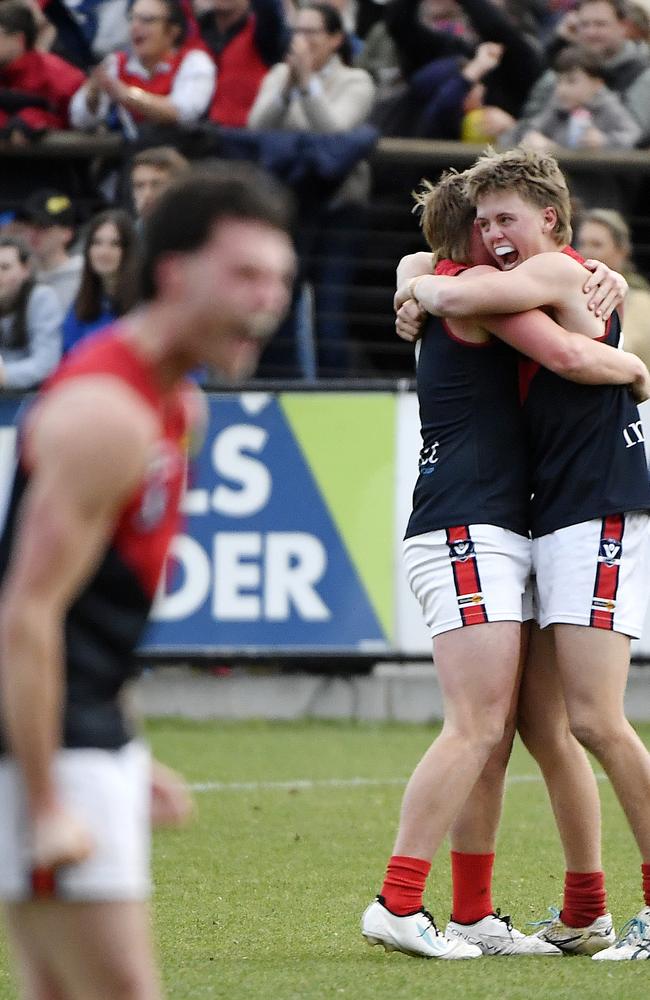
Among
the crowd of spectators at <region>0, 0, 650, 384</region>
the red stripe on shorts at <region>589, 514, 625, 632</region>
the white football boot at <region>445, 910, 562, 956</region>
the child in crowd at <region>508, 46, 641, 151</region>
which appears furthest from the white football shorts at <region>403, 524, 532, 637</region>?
the child in crowd at <region>508, 46, 641, 151</region>

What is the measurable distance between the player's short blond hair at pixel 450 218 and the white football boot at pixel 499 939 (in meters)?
2.01

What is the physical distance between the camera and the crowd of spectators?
11828 mm

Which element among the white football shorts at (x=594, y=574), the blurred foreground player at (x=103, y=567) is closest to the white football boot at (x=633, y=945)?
the white football shorts at (x=594, y=574)

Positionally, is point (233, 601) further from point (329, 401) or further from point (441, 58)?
point (441, 58)

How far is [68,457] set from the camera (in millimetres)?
2643

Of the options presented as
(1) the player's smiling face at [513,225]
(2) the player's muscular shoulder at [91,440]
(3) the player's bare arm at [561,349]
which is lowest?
(2) the player's muscular shoulder at [91,440]

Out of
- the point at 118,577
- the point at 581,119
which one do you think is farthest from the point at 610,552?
the point at 581,119

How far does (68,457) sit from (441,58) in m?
10.5

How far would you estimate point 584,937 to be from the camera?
5586mm

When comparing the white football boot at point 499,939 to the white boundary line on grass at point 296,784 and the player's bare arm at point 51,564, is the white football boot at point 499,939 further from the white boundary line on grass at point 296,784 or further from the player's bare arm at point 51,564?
the white boundary line on grass at point 296,784

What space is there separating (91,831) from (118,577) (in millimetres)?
397

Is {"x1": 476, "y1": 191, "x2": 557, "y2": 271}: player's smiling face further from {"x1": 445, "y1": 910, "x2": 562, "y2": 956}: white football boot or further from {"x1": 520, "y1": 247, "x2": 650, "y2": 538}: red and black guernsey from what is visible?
{"x1": 445, "y1": 910, "x2": 562, "y2": 956}: white football boot

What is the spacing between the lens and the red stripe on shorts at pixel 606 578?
17.4 feet

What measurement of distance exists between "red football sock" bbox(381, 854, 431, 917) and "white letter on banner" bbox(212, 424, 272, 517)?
18.7 feet
